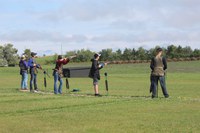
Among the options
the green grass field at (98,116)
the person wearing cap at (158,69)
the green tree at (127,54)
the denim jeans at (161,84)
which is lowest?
the green grass field at (98,116)

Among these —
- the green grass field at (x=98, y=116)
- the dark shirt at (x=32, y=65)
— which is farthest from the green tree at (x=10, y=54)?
the green grass field at (x=98, y=116)

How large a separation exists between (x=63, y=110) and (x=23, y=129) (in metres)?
3.36

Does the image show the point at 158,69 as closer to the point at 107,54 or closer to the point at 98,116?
the point at 98,116

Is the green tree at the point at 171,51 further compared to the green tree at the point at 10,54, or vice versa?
the green tree at the point at 10,54

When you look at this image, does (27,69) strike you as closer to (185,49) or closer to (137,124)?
(137,124)

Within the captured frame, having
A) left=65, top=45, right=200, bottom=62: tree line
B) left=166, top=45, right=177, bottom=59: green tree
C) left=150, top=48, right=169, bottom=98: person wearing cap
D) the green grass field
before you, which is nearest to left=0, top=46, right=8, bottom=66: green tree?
left=65, top=45, right=200, bottom=62: tree line

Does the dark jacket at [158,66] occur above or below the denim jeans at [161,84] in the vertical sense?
above

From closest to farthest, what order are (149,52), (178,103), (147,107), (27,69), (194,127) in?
(194,127) → (147,107) → (178,103) → (27,69) → (149,52)

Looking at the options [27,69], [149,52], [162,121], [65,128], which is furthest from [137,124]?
[149,52]

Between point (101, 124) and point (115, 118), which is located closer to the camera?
point (101, 124)

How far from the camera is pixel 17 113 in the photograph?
12.8 meters

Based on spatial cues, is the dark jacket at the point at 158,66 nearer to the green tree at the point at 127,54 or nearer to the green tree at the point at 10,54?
the green tree at the point at 127,54

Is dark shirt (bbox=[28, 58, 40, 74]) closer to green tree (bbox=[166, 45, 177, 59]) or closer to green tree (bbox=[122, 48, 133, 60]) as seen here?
green tree (bbox=[122, 48, 133, 60])

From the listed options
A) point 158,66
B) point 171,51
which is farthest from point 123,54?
point 158,66
